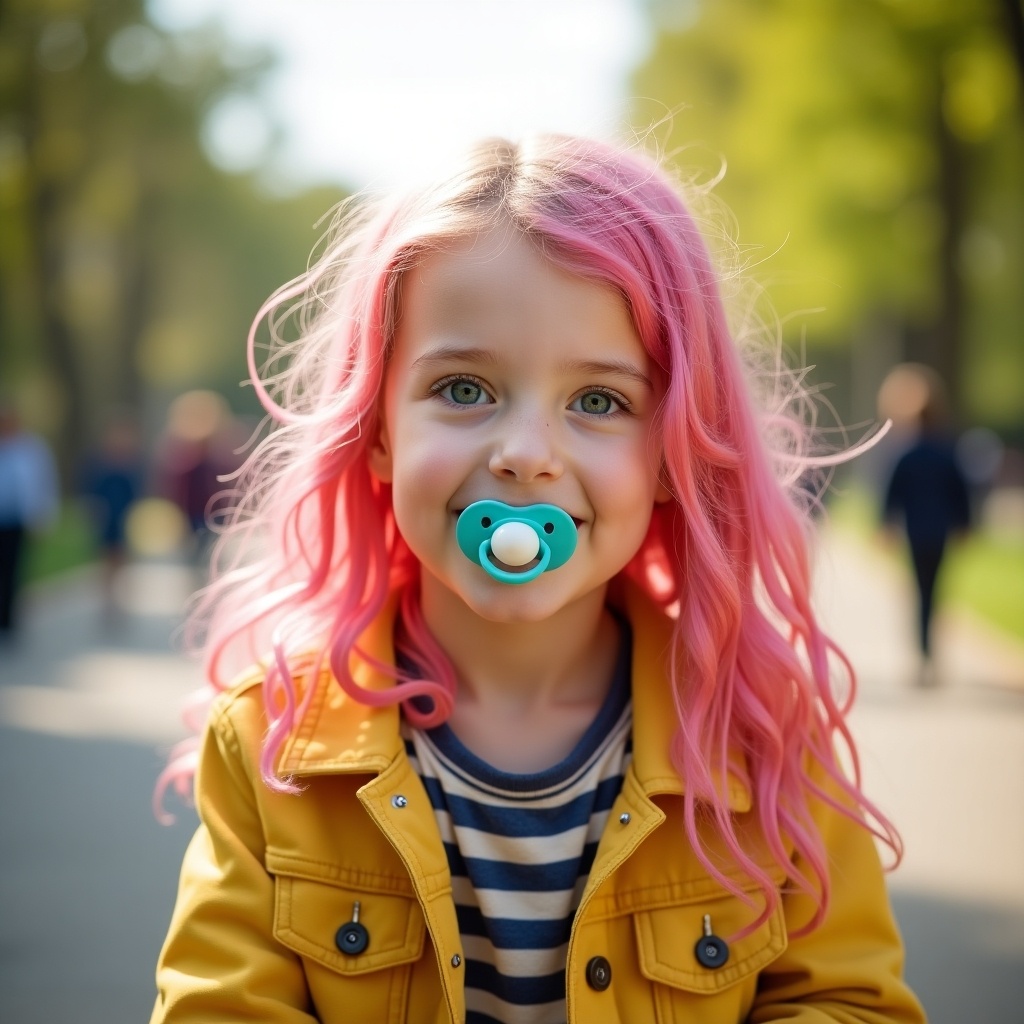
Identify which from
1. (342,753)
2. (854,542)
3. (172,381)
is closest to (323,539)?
(342,753)

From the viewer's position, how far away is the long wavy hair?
2139mm

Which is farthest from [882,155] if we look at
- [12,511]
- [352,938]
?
[352,938]

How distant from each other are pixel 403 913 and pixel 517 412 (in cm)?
84

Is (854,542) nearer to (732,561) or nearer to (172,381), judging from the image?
(732,561)

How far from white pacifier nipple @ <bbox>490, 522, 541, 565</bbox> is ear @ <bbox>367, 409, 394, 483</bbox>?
40 centimetres

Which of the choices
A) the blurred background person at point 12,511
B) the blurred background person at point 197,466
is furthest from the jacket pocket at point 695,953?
the blurred background person at point 197,466

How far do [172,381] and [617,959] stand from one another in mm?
43906

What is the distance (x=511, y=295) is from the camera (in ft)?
6.68

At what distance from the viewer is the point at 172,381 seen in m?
44.0

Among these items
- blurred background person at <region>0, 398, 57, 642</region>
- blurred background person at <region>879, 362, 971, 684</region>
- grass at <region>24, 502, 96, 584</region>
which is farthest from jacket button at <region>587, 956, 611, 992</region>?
grass at <region>24, 502, 96, 584</region>

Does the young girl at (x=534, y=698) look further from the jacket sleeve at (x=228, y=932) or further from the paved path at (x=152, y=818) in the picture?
the paved path at (x=152, y=818)

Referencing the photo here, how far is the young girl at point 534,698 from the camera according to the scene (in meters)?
2.04

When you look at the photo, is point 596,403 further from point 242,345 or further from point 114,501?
point 242,345

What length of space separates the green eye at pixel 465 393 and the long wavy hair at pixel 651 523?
0.20m
